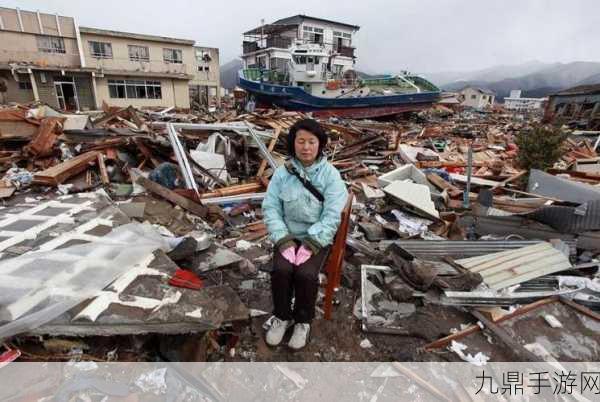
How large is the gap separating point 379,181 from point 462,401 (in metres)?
4.32

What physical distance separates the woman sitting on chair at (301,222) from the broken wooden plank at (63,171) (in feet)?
14.7

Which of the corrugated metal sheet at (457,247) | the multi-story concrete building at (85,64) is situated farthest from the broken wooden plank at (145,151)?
the multi-story concrete building at (85,64)

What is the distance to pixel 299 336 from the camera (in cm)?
237

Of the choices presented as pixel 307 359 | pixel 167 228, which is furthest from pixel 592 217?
pixel 167 228

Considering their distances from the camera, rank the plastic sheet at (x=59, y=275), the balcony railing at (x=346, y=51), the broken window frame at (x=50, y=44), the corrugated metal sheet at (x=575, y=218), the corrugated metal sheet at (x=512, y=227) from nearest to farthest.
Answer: the plastic sheet at (x=59, y=275) < the corrugated metal sheet at (x=575, y=218) < the corrugated metal sheet at (x=512, y=227) < the broken window frame at (x=50, y=44) < the balcony railing at (x=346, y=51)

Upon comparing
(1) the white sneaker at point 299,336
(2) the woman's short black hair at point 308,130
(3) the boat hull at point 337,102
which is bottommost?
(1) the white sneaker at point 299,336

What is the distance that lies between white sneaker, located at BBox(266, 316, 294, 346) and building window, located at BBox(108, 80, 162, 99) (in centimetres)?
2533

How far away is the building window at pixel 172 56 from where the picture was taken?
23.7 m

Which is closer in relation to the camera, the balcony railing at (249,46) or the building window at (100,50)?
the building window at (100,50)

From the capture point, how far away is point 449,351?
2.34 m

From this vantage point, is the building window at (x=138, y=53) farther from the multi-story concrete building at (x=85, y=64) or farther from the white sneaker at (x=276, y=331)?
the white sneaker at (x=276, y=331)

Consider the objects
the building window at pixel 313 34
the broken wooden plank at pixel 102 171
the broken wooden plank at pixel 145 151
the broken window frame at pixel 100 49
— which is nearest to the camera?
the broken wooden plank at pixel 102 171

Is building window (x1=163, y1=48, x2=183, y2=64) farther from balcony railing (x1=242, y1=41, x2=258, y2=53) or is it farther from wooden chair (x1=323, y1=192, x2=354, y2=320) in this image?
wooden chair (x1=323, y1=192, x2=354, y2=320)

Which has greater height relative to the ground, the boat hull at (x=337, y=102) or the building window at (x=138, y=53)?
the building window at (x=138, y=53)
